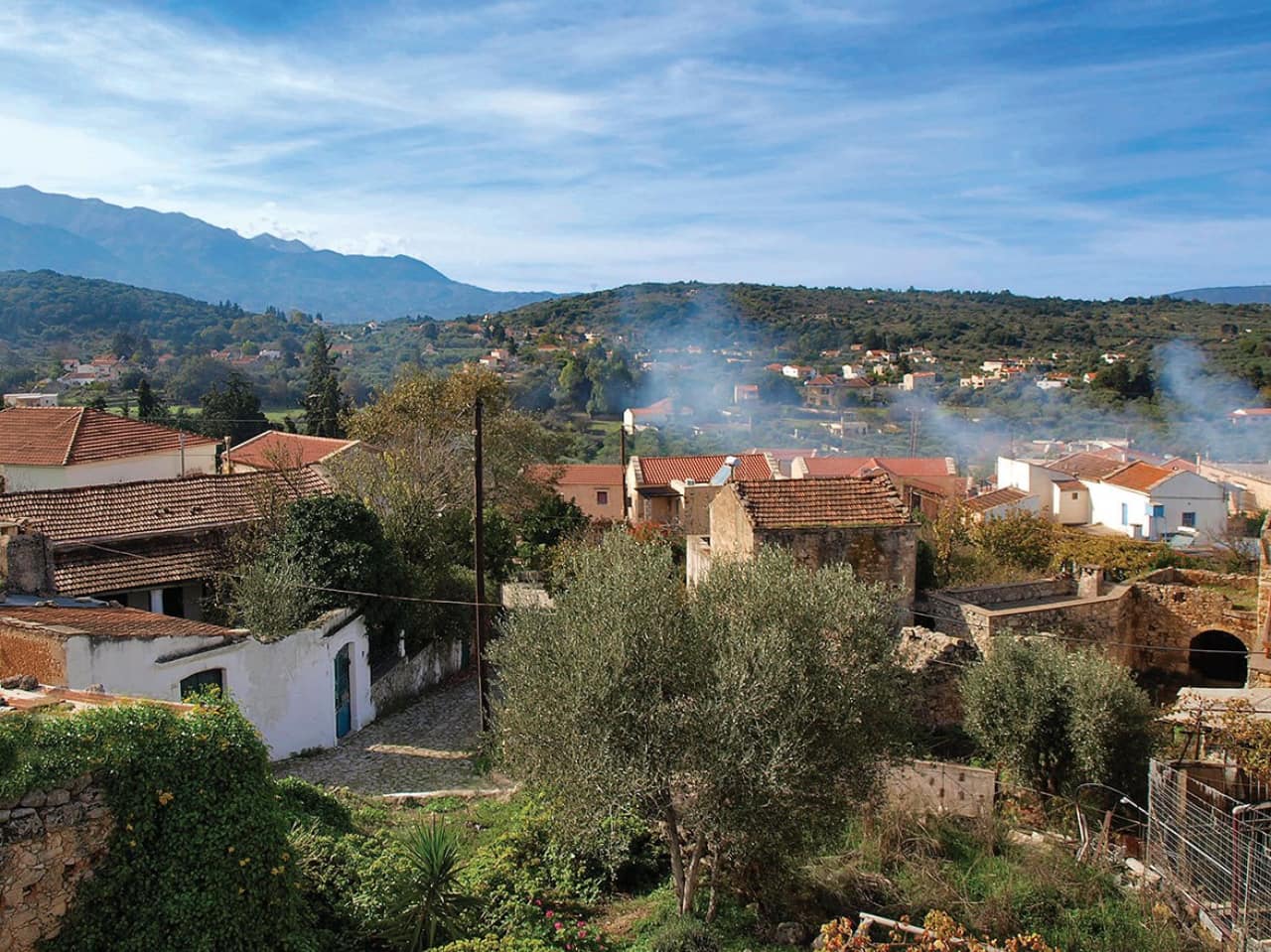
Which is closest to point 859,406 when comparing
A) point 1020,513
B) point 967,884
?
point 1020,513

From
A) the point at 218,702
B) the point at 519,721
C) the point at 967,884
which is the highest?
the point at 218,702

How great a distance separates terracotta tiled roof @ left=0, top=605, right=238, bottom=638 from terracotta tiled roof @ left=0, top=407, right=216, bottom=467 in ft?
50.6

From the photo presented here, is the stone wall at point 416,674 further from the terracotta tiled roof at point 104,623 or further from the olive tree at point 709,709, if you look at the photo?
the olive tree at point 709,709

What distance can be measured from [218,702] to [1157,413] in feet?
274

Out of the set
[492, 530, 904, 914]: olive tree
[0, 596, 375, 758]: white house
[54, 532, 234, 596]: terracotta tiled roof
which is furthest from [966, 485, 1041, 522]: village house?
[492, 530, 904, 914]: olive tree

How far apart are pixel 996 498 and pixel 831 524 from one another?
84.9ft

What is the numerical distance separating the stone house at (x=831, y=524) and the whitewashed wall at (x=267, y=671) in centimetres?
706

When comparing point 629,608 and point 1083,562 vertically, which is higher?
point 629,608

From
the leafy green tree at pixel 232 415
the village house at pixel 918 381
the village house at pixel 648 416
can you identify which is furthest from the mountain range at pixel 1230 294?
the leafy green tree at pixel 232 415

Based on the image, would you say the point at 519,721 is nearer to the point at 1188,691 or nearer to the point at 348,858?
the point at 348,858

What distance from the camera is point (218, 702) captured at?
8.48 meters

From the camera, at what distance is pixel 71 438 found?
3053 centimetres

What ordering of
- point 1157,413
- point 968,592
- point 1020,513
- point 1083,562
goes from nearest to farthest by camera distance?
point 968,592 → point 1083,562 → point 1020,513 → point 1157,413

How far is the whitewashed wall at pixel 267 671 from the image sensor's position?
14.2 m
